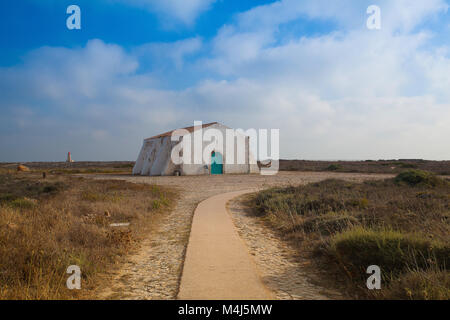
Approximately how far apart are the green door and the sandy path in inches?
939

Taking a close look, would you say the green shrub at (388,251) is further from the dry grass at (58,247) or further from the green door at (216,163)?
the green door at (216,163)

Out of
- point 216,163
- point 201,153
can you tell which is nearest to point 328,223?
point 201,153

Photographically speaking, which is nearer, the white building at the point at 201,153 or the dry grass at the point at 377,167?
the white building at the point at 201,153

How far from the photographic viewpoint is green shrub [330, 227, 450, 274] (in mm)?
4367

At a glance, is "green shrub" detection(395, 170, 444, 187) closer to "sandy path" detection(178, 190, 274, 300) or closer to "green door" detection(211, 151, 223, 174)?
"sandy path" detection(178, 190, 274, 300)

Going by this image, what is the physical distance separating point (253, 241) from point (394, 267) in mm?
3225

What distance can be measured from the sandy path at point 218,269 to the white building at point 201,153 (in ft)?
74.5

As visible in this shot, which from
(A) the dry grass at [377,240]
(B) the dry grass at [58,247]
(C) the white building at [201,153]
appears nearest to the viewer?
(A) the dry grass at [377,240]

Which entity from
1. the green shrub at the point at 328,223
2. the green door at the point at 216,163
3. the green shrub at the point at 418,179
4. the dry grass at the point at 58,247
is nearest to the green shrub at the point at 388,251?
the green shrub at the point at 328,223

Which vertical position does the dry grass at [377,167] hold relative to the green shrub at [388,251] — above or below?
above

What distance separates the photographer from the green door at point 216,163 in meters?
31.8
